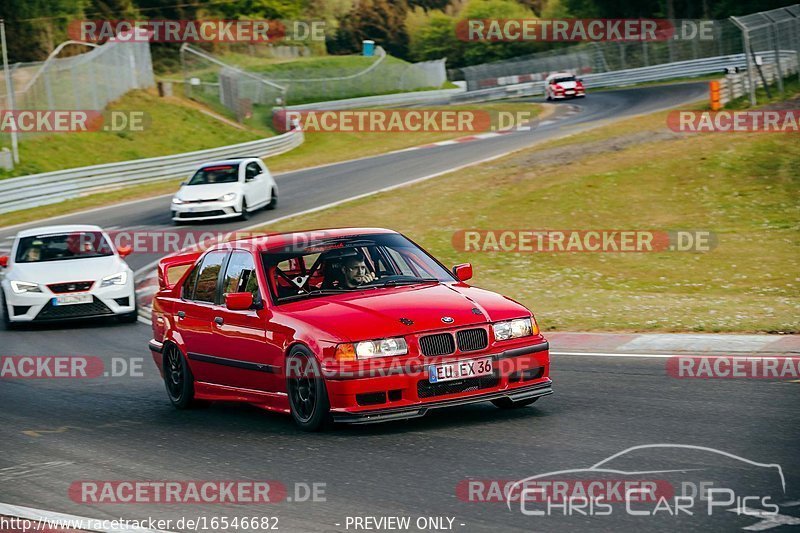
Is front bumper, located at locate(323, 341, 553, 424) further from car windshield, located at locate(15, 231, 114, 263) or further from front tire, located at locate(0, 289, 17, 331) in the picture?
car windshield, located at locate(15, 231, 114, 263)

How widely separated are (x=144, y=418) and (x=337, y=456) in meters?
2.82

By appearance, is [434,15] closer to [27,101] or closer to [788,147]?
[27,101]

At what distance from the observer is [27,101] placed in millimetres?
41250

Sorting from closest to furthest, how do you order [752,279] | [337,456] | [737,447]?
[737,447]
[337,456]
[752,279]

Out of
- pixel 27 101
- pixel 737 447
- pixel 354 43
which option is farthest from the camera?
pixel 354 43

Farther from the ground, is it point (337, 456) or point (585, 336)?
point (337, 456)

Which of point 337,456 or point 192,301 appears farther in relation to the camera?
point 192,301

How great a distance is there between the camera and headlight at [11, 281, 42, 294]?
16.8 m

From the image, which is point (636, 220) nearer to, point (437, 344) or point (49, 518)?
point (437, 344)

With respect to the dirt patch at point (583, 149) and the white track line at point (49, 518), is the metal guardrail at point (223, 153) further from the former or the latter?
the white track line at point (49, 518)

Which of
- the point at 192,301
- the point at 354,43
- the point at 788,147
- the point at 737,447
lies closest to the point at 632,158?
the point at 788,147

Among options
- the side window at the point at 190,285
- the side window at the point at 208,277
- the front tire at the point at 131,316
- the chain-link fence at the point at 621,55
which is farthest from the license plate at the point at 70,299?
the chain-link fence at the point at 621,55

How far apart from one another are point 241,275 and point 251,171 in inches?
789

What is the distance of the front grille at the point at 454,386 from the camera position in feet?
27.0
